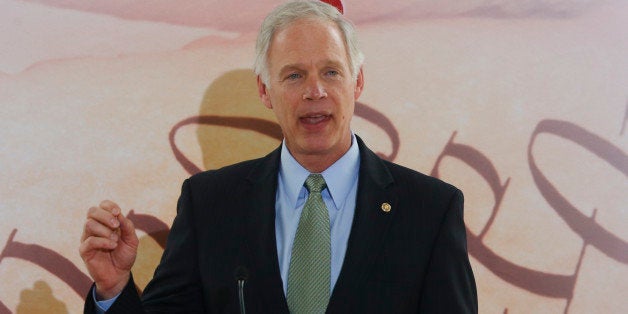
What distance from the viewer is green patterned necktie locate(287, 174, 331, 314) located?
4.32ft

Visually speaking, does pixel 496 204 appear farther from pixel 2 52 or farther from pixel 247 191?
pixel 2 52

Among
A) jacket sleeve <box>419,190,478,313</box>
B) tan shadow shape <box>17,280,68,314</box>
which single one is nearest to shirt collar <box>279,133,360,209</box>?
jacket sleeve <box>419,190,478,313</box>

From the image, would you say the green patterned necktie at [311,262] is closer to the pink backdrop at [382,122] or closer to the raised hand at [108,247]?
the raised hand at [108,247]

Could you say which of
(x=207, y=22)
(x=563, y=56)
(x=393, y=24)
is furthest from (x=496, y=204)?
(x=207, y=22)

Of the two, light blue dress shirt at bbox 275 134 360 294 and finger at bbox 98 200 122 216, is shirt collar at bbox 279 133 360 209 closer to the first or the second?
light blue dress shirt at bbox 275 134 360 294

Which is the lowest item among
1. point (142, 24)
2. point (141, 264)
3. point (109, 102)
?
point (141, 264)

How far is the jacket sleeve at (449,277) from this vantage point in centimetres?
129

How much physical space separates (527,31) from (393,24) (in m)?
0.40

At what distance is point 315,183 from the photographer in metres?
1.43

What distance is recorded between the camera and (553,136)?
1.98 meters

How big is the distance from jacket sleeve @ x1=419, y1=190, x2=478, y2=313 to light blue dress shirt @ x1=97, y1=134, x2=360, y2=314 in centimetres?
18

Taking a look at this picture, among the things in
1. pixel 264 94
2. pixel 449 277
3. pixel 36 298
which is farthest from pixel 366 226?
pixel 36 298

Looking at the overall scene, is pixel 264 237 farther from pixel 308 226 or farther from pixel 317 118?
pixel 317 118

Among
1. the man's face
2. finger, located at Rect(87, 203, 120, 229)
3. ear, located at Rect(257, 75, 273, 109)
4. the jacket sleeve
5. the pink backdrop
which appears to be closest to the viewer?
finger, located at Rect(87, 203, 120, 229)
